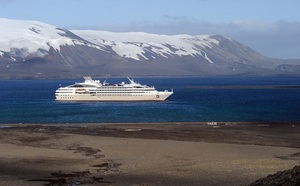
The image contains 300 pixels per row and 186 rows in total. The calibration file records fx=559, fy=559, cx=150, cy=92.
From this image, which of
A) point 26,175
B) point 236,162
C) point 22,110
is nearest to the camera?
point 26,175

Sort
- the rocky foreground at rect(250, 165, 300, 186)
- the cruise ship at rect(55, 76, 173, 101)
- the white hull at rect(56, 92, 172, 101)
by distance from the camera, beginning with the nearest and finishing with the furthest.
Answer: the rocky foreground at rect(250, 165, 300, 186) → the white hull at rect(56, 92, 172, 101) → the cruise ship at rect(55, 76, 173, 101)

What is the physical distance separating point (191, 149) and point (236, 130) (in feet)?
48.6

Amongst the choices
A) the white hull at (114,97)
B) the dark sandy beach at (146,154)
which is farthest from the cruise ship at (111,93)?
the dark sandy beach at (146,154)

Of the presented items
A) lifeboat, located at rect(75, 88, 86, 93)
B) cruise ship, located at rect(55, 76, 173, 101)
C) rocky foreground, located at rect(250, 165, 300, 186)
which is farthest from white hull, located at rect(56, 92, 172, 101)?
rocky foreground, located at rect(250, 165, 300, 186)

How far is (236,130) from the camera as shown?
51.1m

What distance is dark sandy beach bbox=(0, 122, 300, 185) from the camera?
87.3 ft

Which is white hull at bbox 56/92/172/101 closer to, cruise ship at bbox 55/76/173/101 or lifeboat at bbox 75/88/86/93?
cruise ship at bbox 55/76/173/101

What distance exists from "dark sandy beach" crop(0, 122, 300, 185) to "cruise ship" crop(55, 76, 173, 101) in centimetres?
4790

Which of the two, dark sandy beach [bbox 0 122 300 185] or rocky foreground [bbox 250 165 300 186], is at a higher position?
rocky foreground [bbox 250 165 300 186]

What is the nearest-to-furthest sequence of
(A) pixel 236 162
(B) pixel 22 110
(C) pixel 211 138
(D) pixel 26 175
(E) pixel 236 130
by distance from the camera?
(D) pixel 26 175 < (A) pixel 236 162 < (C) pixel 211 138 < (E) pixel 236 130 < (B) pixel 22 110

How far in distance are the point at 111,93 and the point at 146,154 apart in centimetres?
7008

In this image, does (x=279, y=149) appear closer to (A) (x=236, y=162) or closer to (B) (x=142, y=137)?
(A) (x=236, y=162)

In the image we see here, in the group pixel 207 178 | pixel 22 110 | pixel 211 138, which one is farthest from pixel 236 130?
pixel 22 110

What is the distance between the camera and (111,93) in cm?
10456
